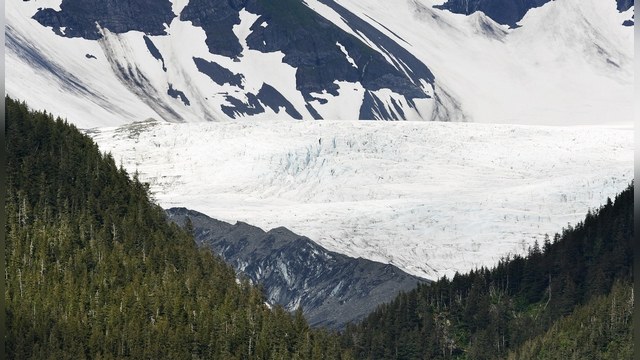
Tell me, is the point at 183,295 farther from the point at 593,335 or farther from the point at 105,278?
the point at 593,335

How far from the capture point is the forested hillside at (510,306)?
576 ft

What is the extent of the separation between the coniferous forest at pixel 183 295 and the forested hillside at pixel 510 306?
0.62 ft

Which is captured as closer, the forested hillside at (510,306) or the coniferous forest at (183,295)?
the coniferous forest at (183,295)

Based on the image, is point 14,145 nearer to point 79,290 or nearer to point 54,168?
point 54,168

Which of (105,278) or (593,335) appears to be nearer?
(105,278)

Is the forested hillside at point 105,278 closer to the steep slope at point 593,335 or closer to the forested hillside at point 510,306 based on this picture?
the forested hillside at point 510,306

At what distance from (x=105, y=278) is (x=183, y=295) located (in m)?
7.86

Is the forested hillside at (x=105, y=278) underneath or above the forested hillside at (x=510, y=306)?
above

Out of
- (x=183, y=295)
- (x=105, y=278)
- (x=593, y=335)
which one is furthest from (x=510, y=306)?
(x=105, y=278)

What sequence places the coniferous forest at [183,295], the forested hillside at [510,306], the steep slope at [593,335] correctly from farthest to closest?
the forested hillside at [510,306] → the steep slope at [593,335] → the coniferous forest at [183,295]

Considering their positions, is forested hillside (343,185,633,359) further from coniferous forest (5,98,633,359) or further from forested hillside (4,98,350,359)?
forested hillside (4,98,350,359)

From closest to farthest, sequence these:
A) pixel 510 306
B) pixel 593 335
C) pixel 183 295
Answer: pixel 183 295 → pixel 593 335 → pixel 510 306

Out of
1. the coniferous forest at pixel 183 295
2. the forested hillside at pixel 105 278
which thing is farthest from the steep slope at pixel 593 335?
the forested hillside at pixel 105 278

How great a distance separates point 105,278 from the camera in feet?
517
